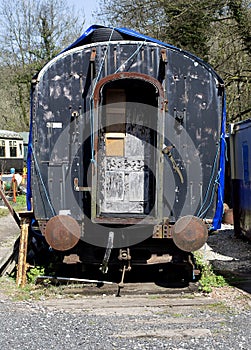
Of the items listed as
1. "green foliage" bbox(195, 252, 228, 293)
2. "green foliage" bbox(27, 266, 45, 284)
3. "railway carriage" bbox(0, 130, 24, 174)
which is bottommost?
"green foliage" bbox(195, 252, 228, 293)

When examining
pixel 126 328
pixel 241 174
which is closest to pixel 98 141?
pixel 126 328

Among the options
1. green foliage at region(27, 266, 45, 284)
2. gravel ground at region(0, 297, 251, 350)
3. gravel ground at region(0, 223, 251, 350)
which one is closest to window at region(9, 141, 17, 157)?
green foliage at region(27, 266, 45, 284)

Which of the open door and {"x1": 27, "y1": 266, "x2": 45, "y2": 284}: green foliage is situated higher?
the open door

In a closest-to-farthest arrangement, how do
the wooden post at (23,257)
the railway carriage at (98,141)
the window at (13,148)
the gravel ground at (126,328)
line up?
the gravel ground at (126,328) → the railway carriage at (98,141) → the wooden post at (23,257) → the window at (13,148)

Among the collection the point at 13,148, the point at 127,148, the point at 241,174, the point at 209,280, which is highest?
the point at 13,148

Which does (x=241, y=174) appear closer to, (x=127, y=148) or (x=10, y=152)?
(x=127, y=148)

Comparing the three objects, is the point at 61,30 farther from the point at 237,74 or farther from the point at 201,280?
the point at 201,280

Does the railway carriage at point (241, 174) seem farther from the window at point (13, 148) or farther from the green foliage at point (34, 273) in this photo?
the window at point (13, 148)

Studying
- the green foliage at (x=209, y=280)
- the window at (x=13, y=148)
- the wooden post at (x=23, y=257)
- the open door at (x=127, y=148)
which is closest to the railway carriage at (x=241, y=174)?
the green foliage at (x=209, y=280)

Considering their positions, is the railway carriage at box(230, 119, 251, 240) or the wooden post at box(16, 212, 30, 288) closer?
the wooden post at box(16, 212, 30, 288)

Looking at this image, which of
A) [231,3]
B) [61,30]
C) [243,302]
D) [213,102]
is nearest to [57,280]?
[243,302]

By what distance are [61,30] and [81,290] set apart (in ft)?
92.9

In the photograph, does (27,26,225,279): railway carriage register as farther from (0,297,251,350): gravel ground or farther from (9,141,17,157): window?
(9,141,17,157): window

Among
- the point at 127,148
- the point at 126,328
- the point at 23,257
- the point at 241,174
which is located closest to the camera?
the point at 126,328
